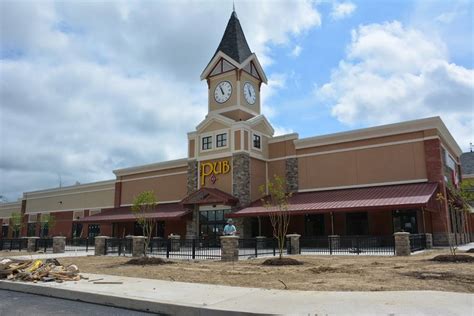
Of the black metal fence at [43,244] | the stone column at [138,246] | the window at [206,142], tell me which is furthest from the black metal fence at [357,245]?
the black metal fence at [43,244]

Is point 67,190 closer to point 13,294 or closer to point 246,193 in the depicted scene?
point 246,193

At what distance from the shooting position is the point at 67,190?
172ft

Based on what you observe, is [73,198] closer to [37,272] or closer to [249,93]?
[249,93]

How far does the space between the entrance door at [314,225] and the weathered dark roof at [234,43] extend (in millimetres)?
14702

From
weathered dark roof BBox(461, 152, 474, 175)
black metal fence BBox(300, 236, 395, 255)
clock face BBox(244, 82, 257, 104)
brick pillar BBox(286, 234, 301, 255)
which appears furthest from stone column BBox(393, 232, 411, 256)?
weathered dark roof BBox(461, 152, 474, 175)

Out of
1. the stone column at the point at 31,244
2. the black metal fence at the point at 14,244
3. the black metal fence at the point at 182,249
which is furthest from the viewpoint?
the black metal fence at the point at 14,244

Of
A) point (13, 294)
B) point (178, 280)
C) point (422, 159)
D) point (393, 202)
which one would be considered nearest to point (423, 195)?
point (393, 202)

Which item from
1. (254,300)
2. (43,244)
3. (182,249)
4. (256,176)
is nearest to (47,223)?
(43,244)

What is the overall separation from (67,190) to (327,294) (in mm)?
49231

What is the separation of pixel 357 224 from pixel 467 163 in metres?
21.3

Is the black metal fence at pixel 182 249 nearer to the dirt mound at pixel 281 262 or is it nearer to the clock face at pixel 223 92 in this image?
the dirt mound at pixel 281 262

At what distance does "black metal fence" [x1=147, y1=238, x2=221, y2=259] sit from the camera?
20.7 metres

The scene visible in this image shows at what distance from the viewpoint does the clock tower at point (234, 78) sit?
118 feet

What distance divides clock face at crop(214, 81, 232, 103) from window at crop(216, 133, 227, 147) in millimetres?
4042
